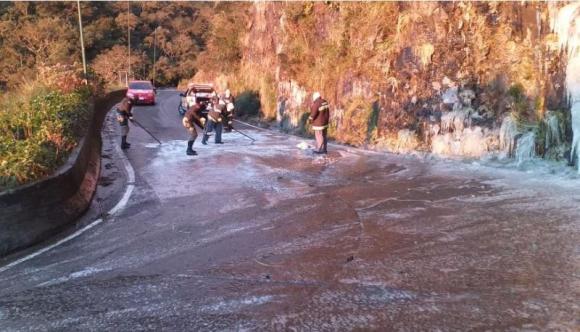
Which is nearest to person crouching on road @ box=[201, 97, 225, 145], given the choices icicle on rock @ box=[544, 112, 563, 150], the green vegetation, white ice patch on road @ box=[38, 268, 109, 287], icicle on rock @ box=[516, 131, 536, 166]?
the green vegetation

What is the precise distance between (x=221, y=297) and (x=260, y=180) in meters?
6.58

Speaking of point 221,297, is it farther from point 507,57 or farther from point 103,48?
point 103,48

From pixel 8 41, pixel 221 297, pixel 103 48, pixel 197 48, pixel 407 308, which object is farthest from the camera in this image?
pixel 197 48

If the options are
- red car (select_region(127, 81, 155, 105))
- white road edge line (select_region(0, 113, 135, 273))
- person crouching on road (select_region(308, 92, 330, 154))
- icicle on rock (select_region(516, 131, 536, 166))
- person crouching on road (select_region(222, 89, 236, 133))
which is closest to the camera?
white road edge line (select_region(0, 113, 135, 273))

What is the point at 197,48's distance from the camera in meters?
77.4

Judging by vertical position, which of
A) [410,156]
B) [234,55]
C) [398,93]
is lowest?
[410,156]

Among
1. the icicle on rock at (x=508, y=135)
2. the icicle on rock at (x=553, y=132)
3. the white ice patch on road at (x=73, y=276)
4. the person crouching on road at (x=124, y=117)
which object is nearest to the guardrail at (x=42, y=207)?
the white ice patch on road at (x=73, y=276)

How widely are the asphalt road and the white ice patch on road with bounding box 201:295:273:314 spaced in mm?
24

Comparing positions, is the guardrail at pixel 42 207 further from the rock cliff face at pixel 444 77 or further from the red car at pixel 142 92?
the red car at pixel 142 92

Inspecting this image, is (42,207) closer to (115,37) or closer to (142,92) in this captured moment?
(142,92)

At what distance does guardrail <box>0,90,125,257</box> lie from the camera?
7.12 meters

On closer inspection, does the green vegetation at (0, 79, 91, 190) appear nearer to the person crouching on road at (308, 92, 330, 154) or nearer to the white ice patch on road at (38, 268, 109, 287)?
the white ice patch on road at (38, 268, 109, 287)

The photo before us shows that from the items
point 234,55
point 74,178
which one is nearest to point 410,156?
point 74,178

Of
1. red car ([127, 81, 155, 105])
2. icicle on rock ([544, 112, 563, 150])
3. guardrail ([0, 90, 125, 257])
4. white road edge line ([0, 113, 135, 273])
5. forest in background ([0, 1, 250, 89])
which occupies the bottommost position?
white road edge line ([0, 113, 135, 273])
